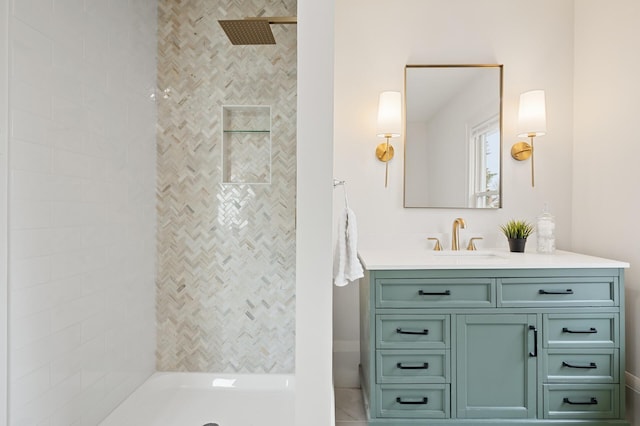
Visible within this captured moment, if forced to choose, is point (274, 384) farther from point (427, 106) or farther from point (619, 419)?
point (427, 106)

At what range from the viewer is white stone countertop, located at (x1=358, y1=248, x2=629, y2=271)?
1.91 m

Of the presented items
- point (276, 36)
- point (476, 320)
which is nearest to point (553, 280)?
point (476, 320)

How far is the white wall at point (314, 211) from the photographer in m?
1.43

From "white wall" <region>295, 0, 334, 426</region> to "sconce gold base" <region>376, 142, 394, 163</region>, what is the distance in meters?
1.16

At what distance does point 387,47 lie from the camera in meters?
2.54

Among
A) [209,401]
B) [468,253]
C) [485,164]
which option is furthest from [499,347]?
[209,401]

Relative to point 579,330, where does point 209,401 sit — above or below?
below

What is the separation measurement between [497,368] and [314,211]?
1301mm

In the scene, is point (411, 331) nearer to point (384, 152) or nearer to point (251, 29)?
point (384, 152)

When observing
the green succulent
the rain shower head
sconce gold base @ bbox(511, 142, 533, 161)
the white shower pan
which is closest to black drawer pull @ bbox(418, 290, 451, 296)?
the green succulent

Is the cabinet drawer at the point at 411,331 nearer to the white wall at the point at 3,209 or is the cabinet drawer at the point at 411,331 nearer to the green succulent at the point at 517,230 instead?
the green succulent at the point at 517,230

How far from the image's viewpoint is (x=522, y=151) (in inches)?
99.8

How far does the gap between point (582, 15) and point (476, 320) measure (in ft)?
6.95

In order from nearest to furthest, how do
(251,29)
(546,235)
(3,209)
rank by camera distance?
(3,209)
(251,29)
(546,235)
